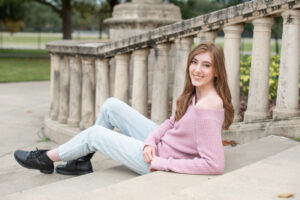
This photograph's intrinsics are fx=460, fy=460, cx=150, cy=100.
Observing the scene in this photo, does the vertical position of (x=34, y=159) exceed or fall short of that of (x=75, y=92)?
it falls short

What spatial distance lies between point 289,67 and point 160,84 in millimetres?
1432

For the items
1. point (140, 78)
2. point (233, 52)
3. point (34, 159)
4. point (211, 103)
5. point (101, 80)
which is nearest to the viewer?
point (211, 103)

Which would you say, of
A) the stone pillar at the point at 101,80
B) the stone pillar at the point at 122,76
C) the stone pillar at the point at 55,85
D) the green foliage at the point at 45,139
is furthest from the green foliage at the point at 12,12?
the stone pillar at the point at 122,76

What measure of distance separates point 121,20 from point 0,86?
5315 mm

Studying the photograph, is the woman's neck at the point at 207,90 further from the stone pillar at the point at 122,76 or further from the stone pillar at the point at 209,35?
the stone pillar at the point at 122,76

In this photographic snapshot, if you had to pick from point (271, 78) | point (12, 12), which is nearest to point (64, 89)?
point (271, 78)

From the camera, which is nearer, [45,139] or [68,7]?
[45,139]

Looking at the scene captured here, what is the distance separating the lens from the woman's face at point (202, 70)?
9.69ft

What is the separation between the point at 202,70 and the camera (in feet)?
9.70

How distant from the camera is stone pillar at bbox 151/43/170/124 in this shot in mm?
4730

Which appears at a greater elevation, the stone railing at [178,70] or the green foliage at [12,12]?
the green foliage at [12,12]

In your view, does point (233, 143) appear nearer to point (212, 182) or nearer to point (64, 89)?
point (212, 182)

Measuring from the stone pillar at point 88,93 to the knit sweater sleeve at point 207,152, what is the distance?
2.96 meters

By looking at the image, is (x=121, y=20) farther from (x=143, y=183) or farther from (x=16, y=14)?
(x=16, y=14)
